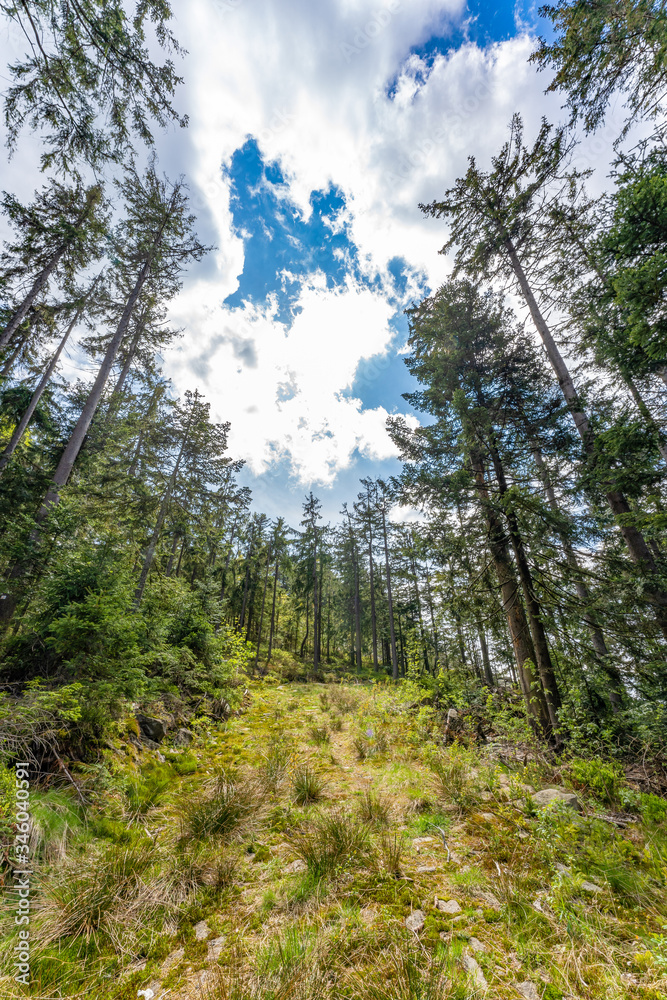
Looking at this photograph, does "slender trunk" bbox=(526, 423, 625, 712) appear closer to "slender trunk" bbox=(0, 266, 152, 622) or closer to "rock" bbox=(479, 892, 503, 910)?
"rock" bbox=(479, 892, 503, 910)

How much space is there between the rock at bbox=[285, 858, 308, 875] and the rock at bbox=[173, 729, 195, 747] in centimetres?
373

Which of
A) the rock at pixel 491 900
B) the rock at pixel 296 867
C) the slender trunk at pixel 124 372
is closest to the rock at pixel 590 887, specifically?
the rock at pixel 491 900

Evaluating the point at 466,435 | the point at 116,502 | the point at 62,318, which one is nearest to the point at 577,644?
the point at 466,435

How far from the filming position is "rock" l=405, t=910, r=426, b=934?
7.82ft

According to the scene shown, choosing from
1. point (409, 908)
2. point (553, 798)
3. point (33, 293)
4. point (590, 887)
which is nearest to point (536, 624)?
point (553, 798)

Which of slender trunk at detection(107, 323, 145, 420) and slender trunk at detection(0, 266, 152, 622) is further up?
slender trunk at detection(107, 323, 145, 420)

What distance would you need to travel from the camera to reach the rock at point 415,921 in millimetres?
2383

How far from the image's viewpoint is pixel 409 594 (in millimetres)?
7957

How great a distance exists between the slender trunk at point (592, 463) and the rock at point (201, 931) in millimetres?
6675

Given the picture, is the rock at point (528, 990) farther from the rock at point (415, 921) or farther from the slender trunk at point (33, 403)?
the slender trunk at point (33, 403)

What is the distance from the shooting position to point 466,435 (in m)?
7.55

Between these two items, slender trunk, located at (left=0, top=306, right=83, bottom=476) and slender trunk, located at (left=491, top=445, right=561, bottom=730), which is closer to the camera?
slender trunk, located at (left=491, top=445, right=561, bottom=730)

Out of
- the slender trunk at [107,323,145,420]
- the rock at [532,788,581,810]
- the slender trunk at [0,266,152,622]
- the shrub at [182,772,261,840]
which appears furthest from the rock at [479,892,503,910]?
the slender trunk at [107,323,145,420]

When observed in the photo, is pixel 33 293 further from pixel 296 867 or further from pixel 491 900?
pixel 491 900
